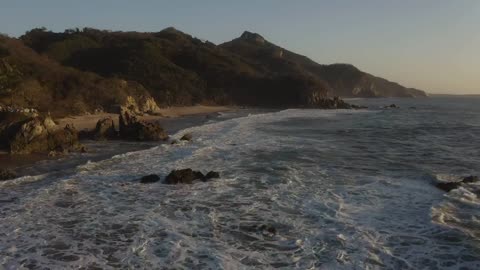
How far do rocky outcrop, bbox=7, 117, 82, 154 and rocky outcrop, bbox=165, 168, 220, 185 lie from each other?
9.85 metres

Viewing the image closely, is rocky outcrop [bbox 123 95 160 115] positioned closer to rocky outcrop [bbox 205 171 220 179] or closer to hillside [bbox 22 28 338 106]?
hillside [bbox 22 28 338 106]

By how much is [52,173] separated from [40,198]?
4.77 metres

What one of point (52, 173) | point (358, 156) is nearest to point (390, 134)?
point (358, 156)

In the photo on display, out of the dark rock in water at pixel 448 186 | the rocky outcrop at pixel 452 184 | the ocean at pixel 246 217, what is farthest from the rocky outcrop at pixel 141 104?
the dark rock in water at pixel 448 186

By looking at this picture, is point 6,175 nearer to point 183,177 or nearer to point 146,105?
point 183,177

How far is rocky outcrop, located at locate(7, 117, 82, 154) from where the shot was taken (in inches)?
998

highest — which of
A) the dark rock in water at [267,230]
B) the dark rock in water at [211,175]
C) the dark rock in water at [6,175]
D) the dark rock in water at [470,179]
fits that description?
the dark rock in water at [6,175]

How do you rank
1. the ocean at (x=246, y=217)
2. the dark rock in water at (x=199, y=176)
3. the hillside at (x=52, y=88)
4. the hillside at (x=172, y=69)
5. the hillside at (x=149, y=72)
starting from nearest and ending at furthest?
the ocean at (x=246, y=217), the dark rock in water at (x=199, y=176), the hillside at (x=52, y=88), the hillside at (x=149, y=72), the hillside at (x=172, y=69)

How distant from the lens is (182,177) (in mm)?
18484

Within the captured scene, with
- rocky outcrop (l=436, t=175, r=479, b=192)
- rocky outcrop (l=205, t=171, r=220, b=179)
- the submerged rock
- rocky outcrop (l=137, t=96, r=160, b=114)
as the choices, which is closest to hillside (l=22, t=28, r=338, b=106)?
rocky outcrop (l=137, t=96, r=160, b=114)

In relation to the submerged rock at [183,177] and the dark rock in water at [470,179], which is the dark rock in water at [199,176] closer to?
the submerged rock at [183,177]

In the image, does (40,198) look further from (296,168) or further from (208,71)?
(208,71)

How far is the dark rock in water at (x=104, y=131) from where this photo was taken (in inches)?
1269

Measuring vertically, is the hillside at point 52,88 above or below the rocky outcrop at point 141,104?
above
